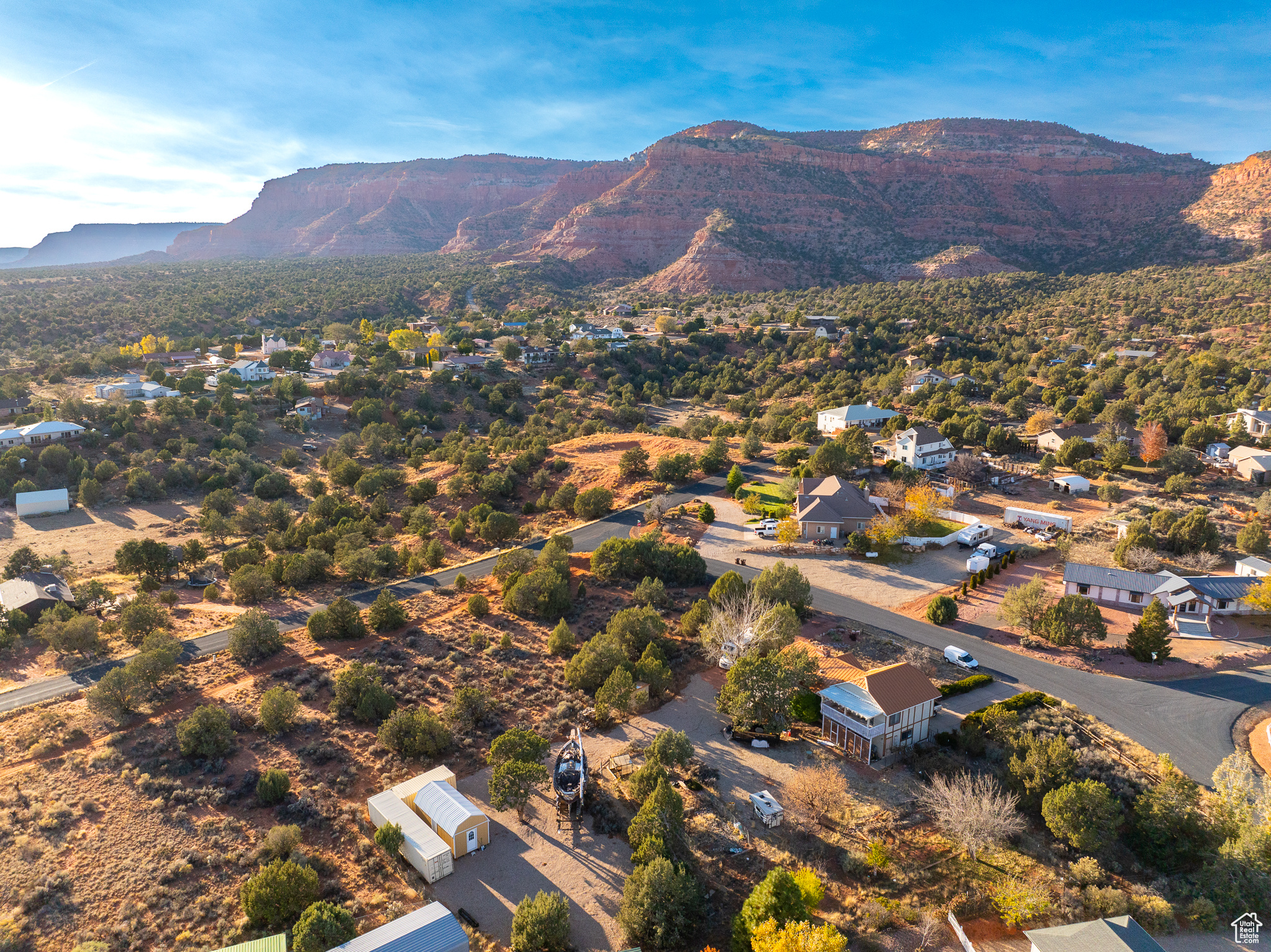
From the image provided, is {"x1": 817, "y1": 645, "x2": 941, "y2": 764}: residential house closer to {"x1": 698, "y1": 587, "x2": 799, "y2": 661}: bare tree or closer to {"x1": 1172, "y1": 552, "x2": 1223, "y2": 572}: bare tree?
{"x1": 698, "y1": 587, "x2": 799, "y2": 661}: bare tree

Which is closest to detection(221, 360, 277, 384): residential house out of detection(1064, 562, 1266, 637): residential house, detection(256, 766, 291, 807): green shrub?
detection(256, 766, 291, 807): green shrub

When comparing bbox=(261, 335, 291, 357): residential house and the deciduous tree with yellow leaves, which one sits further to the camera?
bbox=(261, 335, 291, 357): residential house

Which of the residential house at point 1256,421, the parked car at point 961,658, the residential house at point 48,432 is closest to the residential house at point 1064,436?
the residential house at point 1256,421

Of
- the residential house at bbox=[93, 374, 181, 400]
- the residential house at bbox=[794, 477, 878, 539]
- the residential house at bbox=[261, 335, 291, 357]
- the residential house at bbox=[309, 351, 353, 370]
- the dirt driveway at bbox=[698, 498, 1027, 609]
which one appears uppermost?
the residential house at bbox=[261, 335, 291, 357]

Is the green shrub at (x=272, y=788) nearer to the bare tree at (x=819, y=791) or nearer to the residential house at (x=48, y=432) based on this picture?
the bare tree at (x=819, y=791)

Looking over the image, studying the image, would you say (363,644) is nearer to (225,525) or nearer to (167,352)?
(225,525)

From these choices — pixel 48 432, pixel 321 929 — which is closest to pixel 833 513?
pixel 321 929

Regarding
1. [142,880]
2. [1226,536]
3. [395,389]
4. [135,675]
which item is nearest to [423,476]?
[395,389]

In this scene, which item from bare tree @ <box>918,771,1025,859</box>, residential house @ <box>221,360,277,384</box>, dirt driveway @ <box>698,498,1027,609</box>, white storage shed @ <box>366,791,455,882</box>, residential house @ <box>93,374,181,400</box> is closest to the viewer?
white storage shed @ <box>366,791,455,882</box>
